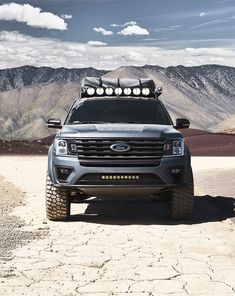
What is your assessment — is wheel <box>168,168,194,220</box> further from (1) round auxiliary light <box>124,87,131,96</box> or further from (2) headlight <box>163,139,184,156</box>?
(1) round auxiliary light <box>124,87,131,96</box>

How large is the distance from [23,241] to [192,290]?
3039 mm

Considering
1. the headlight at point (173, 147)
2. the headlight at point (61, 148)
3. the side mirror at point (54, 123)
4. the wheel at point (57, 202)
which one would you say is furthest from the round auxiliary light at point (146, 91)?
the wheel at point (57, 202)

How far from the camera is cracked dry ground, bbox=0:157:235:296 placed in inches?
206

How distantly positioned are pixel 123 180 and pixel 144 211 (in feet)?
6.17

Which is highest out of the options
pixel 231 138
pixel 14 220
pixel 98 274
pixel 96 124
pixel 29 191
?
pixel 96 124

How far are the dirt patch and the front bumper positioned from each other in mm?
1001

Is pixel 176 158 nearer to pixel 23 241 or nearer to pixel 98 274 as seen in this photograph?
pixel 23 241

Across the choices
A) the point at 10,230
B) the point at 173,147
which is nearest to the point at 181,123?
the point at 173,147

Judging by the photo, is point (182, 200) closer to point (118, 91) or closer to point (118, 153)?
point (118, 153)

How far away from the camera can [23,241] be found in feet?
24.4

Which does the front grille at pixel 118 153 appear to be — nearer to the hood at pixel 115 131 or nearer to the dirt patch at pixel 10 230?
the hood at pixel 115 131

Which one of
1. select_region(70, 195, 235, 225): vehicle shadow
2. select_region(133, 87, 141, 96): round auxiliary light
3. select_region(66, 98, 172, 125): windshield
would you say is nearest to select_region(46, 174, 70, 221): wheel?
select_region(70, 195, 235, 225): vehicle shadow

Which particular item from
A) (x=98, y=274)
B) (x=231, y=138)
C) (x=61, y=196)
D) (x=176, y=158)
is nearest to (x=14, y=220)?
(x=61, y=196)

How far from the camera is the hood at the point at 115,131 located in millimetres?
8711
